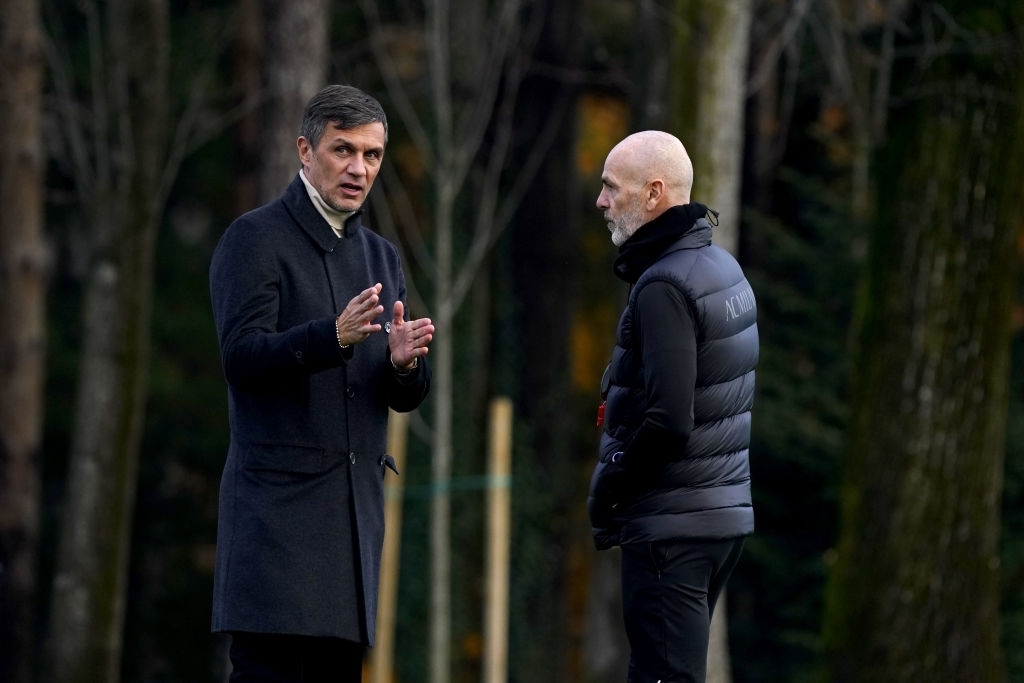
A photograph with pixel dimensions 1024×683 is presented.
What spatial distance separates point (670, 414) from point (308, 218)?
3.55 ft

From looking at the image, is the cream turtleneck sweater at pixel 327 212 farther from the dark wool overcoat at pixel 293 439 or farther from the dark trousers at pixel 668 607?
the dark trousers at pixel 668 607

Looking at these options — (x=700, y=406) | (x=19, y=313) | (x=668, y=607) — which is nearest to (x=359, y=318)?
(x=700, y=406)

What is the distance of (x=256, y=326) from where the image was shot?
468cm

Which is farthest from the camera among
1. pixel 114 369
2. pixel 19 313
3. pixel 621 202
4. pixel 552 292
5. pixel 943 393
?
pixel 552 292

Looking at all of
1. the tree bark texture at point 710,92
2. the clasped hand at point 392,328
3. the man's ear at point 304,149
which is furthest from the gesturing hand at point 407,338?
the tree bark texture at point 710,92

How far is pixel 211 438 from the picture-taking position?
21.7m

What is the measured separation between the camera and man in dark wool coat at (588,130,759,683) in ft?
15.7

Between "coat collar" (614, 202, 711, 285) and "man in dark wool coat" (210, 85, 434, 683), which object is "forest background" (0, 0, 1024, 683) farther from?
"man in dark wool coat" (210, 85, 434, 683)

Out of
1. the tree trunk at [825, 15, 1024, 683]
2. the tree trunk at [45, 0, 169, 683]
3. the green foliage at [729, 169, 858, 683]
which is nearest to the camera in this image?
the tree trunk at [825, 15, 1024, 683]

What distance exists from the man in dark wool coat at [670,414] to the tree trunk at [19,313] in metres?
9.34

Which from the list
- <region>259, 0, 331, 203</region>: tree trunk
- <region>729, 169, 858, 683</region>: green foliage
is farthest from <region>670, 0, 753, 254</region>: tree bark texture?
<region>729, 169, 858, 683</region>: green foliage

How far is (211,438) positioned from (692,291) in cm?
1742

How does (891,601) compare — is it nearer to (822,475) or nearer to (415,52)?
(822,475)

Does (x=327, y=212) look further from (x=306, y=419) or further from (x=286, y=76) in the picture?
(x=286, y=76)
